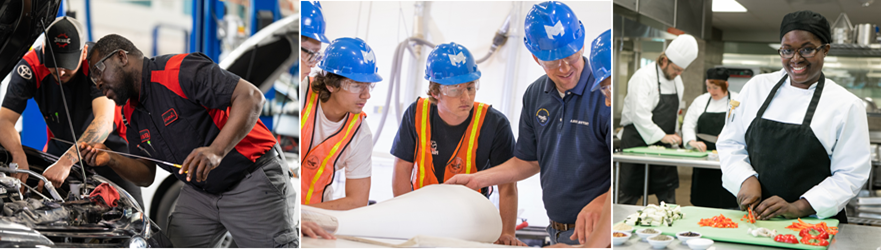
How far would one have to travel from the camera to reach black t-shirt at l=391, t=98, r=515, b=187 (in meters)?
1.68

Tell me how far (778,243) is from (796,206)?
333mm

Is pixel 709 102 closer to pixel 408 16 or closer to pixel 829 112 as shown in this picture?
pixel 829 112

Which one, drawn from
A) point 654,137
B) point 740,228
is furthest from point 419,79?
point 654,137

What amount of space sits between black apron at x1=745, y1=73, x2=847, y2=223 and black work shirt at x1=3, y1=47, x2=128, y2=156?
2.38 metres

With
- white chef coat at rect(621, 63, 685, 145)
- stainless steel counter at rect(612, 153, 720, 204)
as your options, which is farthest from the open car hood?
white chef coat at rect(621, 63, 685, 145)

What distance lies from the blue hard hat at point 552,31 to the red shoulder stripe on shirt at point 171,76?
3.76 ft

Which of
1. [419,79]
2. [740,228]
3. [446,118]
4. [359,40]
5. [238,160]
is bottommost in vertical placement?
[740,228]

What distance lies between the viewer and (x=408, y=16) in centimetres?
173

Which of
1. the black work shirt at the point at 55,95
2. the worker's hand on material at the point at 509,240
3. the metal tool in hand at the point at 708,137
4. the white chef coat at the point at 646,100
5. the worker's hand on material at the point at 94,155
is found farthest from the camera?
the metal tool in hand at the point at 708,137

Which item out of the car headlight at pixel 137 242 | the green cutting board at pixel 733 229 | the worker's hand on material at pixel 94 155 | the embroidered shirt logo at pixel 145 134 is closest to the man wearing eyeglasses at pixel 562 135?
the green cutting board at pixel 733 229

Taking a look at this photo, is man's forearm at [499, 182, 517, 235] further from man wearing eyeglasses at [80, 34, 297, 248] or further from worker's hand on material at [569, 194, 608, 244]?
man wearing eyeglasses at [80, 34, 297, 248]

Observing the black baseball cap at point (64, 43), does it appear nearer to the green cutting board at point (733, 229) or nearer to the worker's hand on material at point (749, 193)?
the green cutting board at point (733, 229)

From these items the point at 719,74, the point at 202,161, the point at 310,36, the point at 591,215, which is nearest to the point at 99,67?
the point at 202,161

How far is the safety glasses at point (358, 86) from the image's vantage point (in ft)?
5.65
